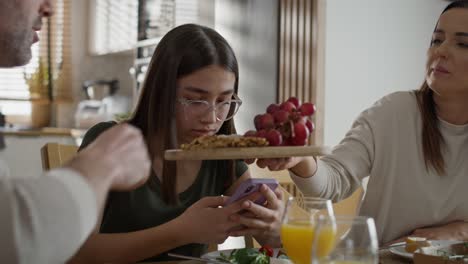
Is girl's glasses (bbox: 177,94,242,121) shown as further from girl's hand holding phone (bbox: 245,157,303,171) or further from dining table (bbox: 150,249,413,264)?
dining table (bbox: 150,249,413,264)

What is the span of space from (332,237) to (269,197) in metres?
0.61

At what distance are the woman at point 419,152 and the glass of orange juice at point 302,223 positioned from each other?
69 cm

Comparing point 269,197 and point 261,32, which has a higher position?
point 261,32

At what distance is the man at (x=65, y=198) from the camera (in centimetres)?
77

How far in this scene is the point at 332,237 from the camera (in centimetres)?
95

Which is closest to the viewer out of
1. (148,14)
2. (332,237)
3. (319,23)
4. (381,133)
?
(332,237)

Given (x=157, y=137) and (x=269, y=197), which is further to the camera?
(x=157, y=137)

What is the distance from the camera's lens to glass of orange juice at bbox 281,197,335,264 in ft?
3.88

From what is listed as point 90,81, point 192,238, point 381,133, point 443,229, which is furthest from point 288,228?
point 90,81

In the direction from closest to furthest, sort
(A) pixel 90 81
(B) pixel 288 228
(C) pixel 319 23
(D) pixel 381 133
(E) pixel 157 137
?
(B) pixel 288 228 → (E) pixel 157 137 → (D) pixel 381 133 → (C) pixel 319 23 → (A) pixel 90 81

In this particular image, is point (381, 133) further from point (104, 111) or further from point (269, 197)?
point (104, 111)

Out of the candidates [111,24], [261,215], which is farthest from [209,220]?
Result: [111,24]

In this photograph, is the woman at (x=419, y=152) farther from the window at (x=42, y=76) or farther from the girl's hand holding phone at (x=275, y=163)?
the window at (x=42, y=76)

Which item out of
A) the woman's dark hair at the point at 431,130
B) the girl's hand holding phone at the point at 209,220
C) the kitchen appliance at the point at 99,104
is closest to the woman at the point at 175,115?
the girl's hand holding phone at the point at 209,220
